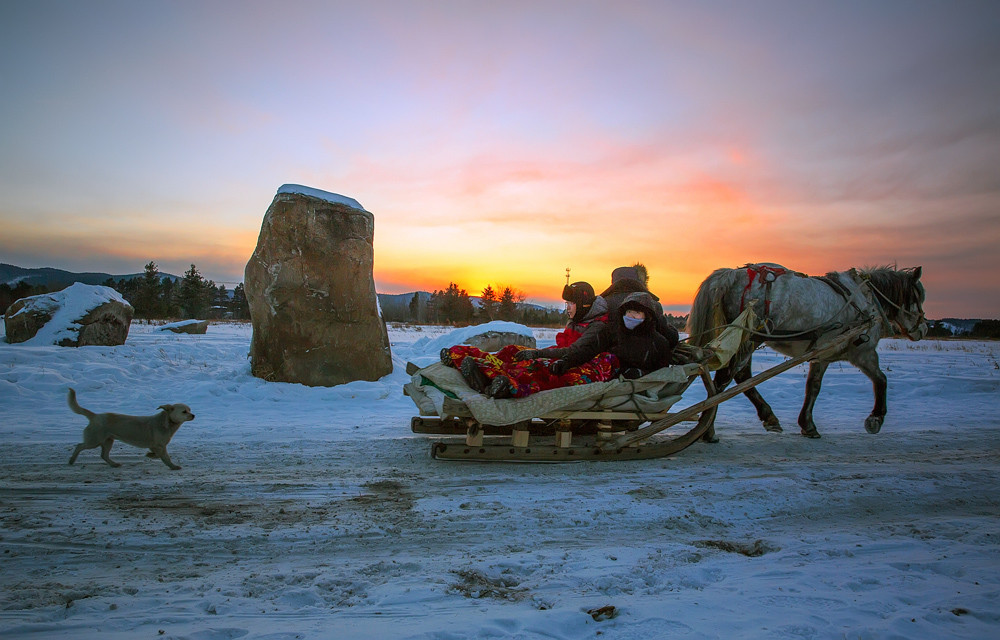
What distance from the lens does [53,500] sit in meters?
3.56

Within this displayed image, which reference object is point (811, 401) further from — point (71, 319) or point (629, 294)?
point (71, 319)

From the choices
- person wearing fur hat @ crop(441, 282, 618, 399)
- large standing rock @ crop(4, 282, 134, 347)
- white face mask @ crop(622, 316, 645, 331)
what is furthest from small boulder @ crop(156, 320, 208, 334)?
white face mask @ crop(622, 316, 645, 331)

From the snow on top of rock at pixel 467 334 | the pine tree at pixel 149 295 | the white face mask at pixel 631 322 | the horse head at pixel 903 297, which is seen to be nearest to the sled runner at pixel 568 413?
the white face mask at pixel 631 322

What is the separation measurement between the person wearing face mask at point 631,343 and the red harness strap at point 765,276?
1.96 metres

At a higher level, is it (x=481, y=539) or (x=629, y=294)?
(x=629, y=294)

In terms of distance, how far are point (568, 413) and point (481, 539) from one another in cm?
167

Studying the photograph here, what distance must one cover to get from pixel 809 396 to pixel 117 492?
7.09 meters

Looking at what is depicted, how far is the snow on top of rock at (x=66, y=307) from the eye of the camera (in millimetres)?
10977

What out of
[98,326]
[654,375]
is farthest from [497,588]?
[98,326]

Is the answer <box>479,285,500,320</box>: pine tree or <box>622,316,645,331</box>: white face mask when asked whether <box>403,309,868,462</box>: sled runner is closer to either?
<box>622,316,645,331</box>: white face mask

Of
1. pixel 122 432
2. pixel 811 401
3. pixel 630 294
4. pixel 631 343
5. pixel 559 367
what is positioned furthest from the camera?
pixel 811 401

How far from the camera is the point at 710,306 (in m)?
6.71

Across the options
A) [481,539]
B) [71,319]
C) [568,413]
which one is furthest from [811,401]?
[71,319]

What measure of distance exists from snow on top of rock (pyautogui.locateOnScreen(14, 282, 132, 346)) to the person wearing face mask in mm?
11483
